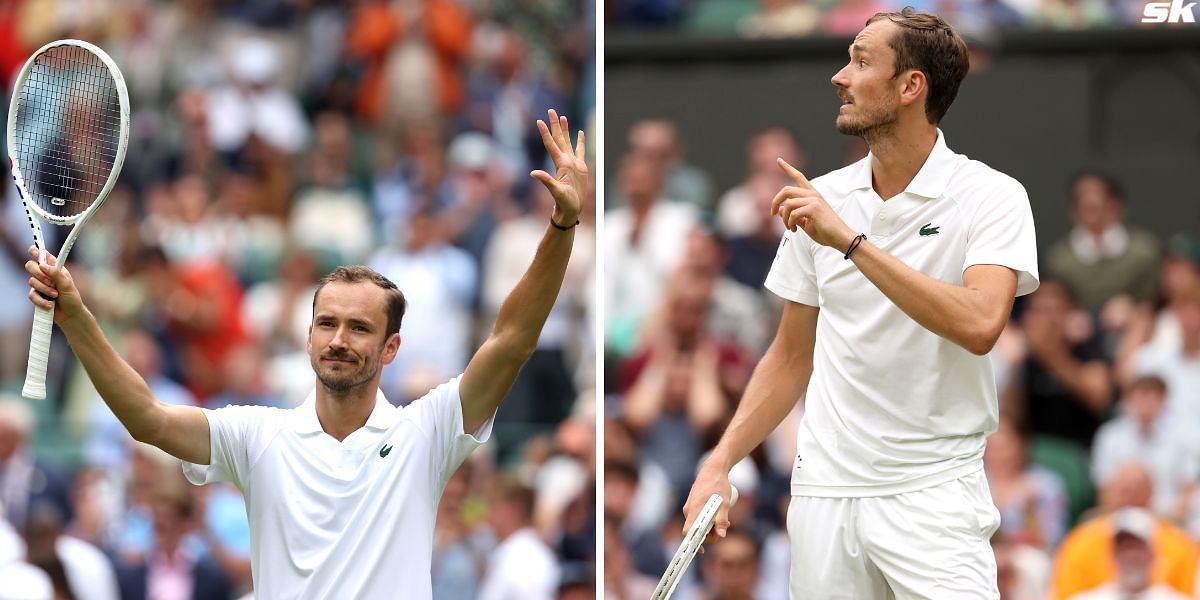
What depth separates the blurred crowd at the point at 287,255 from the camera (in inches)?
388

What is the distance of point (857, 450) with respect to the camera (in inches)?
192

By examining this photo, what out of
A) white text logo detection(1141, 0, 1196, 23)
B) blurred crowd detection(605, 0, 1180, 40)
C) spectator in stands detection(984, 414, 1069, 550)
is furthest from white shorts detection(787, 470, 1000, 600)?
blurred crowd detection(605, 0, 1180, 40)

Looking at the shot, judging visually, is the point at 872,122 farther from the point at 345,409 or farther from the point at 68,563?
the point at 68,563

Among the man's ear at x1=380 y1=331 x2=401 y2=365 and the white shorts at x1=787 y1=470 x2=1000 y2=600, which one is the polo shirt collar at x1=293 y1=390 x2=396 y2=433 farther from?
the white shorts at x1=787 y1=470 x2=1000 y2=600

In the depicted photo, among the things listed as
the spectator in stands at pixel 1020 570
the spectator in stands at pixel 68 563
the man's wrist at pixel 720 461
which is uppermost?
the man's wrist at pixel 720 461

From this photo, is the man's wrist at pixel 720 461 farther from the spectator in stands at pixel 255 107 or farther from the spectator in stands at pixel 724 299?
the spectator in stands at pixel 255 107

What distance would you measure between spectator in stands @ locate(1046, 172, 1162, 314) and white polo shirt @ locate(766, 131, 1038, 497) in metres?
5.25

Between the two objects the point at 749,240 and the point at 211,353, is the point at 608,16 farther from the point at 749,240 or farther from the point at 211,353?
the point at 211,353

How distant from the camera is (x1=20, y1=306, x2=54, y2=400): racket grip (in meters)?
4.65

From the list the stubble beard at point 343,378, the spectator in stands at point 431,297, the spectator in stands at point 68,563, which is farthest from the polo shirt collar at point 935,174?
the spectator in stands at point 68,563

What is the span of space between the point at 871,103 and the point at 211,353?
7496mm

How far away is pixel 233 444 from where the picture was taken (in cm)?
495

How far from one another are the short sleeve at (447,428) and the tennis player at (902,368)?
0.62m

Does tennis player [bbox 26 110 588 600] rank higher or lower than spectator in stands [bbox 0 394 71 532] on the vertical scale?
higher
